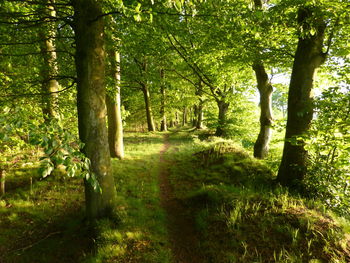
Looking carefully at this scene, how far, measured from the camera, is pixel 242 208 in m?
4.71

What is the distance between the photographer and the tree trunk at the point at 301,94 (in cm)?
572

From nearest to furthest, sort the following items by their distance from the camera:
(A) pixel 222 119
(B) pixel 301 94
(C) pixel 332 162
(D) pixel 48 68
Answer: (C) pixel 332 162 < (B) pixel 301 94 < (D) pixel 48 68 < (A) pixel 222 119

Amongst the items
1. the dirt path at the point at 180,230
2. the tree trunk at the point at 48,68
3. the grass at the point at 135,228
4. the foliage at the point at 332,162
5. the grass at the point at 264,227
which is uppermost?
the tree trunk at the point at 48,68

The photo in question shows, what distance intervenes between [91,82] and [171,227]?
4.21m

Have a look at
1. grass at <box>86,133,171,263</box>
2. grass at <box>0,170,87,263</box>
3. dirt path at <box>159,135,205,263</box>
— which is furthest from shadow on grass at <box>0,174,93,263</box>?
dirt path at <box>159,135,205,263</box>

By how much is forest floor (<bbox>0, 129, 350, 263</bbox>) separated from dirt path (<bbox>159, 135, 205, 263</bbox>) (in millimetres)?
23

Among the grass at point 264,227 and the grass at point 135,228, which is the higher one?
the grass at point 264,227

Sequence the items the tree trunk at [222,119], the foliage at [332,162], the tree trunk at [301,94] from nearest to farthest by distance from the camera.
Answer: the foliage at [332,162]
the tree trunk at [301,94]
the tree trunk at [222,119]

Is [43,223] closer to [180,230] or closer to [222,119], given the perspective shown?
[180,230]

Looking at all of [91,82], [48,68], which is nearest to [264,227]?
[91,82]

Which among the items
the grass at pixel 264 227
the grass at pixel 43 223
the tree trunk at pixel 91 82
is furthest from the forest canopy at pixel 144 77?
the grass at pixel 264 227

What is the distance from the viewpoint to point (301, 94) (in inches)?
229

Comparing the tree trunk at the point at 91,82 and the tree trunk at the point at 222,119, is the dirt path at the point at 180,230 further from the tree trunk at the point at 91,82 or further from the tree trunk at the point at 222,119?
the tree trunk at the point at 222,119

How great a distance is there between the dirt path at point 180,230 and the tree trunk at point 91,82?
2.26 meters
